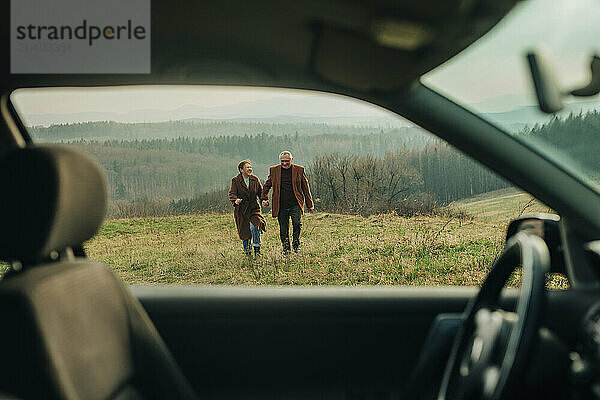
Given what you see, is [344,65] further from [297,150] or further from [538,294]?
[297,150]

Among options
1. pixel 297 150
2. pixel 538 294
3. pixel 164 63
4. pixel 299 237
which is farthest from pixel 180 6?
pixel 299 237

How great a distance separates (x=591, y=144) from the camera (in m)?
1.42

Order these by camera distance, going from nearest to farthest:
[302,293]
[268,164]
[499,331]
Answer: [499,331] < [302,293] < [268,164]

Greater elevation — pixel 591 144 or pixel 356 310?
pixel 591 144

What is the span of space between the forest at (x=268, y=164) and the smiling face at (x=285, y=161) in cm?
7

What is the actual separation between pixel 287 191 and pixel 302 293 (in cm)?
Result: 364

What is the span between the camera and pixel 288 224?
5766mm

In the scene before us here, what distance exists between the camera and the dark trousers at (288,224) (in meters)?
5.66

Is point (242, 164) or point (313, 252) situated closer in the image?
point (242, 164)

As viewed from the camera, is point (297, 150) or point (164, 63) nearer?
point (164, 63)

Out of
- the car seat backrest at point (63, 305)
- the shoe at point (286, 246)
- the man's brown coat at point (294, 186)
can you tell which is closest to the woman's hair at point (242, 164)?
the man's brown coat at point (294, 186)

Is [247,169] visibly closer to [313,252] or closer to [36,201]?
[313,252]

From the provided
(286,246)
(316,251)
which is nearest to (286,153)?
(286,246)

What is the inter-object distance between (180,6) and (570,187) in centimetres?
109
